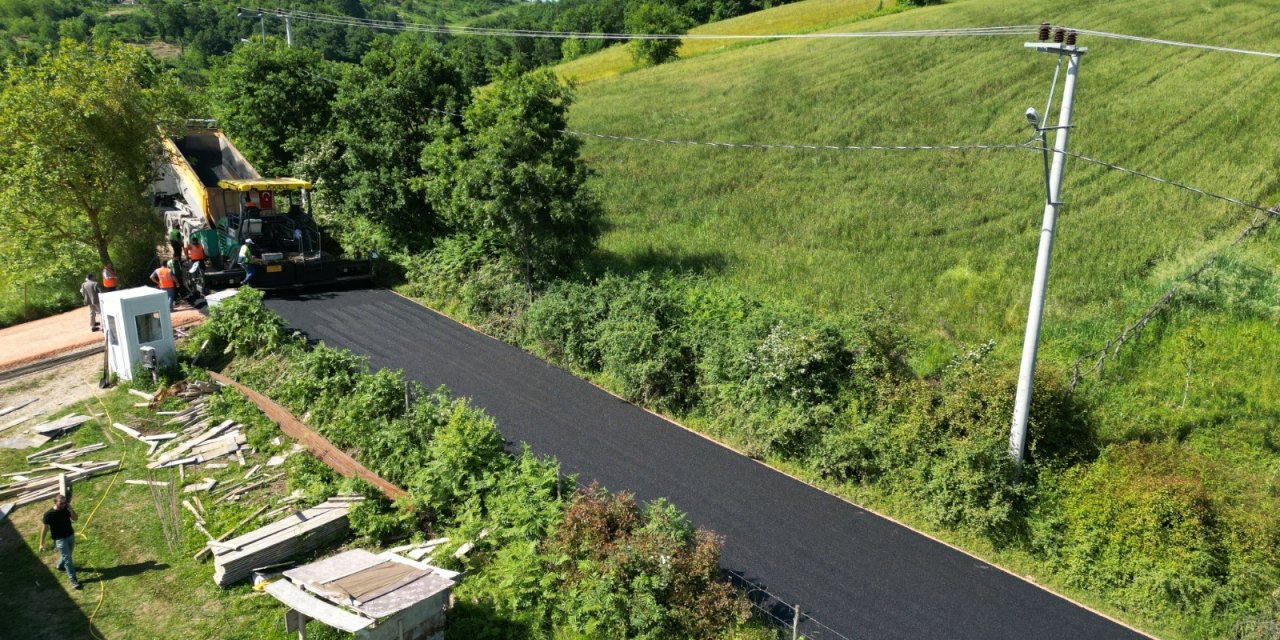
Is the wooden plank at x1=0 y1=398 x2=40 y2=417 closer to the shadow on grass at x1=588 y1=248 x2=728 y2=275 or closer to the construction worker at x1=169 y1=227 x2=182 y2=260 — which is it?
the construction worker at x1=169 y1=227 x2=182 y2=260

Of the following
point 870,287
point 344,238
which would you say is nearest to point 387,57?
Answer: point 344,238

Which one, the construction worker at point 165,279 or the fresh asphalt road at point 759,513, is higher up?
the construction worker at point 165,279

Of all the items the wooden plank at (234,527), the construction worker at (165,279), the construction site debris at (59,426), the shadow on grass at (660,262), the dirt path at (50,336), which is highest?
the construction worker at (165,279)

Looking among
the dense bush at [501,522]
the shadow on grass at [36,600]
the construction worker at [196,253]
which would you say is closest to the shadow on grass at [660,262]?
the dense bush at [501,522]

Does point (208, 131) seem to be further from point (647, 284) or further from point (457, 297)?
point (647, 284)

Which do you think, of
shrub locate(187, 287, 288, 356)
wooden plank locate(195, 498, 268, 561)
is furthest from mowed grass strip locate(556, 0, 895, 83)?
wooden plank locate(195, 498, 268, 561)

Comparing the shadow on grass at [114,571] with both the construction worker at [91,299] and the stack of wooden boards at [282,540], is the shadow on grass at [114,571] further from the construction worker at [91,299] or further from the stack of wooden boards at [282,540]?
the construction worker at [91,299]
